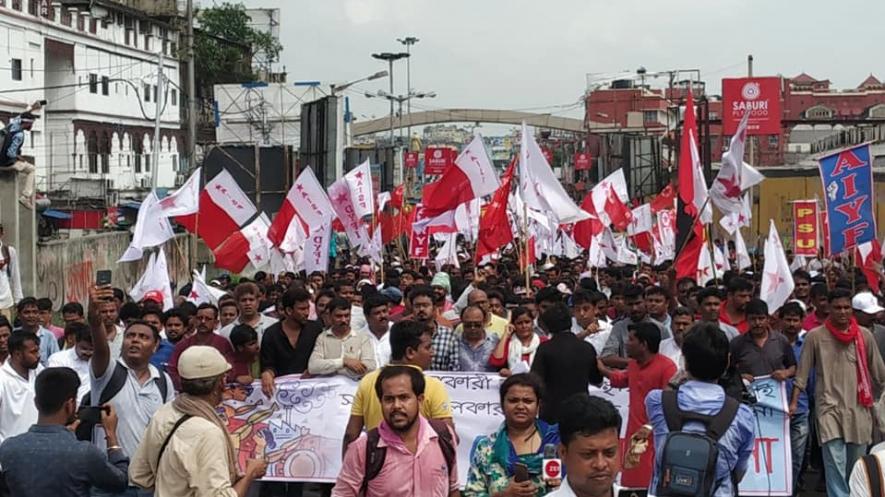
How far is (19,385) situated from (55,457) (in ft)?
6.81

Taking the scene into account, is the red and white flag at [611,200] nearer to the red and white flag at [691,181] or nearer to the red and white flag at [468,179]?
the red and white flag at [468,179]

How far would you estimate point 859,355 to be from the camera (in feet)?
28.9

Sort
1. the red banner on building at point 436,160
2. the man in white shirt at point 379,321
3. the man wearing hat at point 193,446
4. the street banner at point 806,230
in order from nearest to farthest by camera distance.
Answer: the man wearing hat at point 193,446 → the man in white shirt at point 379,321 → the street banner at point 806,230 → the red banner on building at point 436,160

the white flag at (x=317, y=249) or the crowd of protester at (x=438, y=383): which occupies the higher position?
the white flag at (x=317, y=249)

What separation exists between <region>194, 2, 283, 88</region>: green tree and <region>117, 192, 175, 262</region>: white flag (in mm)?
56747

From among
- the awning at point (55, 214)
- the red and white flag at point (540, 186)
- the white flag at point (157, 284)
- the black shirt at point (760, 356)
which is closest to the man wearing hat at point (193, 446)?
the black shirt at point (760, 356)

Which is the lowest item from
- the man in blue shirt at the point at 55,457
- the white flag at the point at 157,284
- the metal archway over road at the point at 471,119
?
the man in blue shirt at the point at 55,457

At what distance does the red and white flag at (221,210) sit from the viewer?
17.0 meters

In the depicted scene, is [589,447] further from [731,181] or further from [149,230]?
[149,230]

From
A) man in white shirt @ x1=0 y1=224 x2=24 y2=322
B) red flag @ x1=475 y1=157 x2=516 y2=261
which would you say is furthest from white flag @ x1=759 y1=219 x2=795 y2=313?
man in white shirt @ x1=0 y1=224 x2=24 y2=322

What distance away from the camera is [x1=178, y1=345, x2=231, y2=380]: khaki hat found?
5.49 m

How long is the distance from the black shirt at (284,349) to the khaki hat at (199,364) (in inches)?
152

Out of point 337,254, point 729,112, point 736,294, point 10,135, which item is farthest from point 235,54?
point 736,294

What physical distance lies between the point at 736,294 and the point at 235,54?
7041 centimetres
